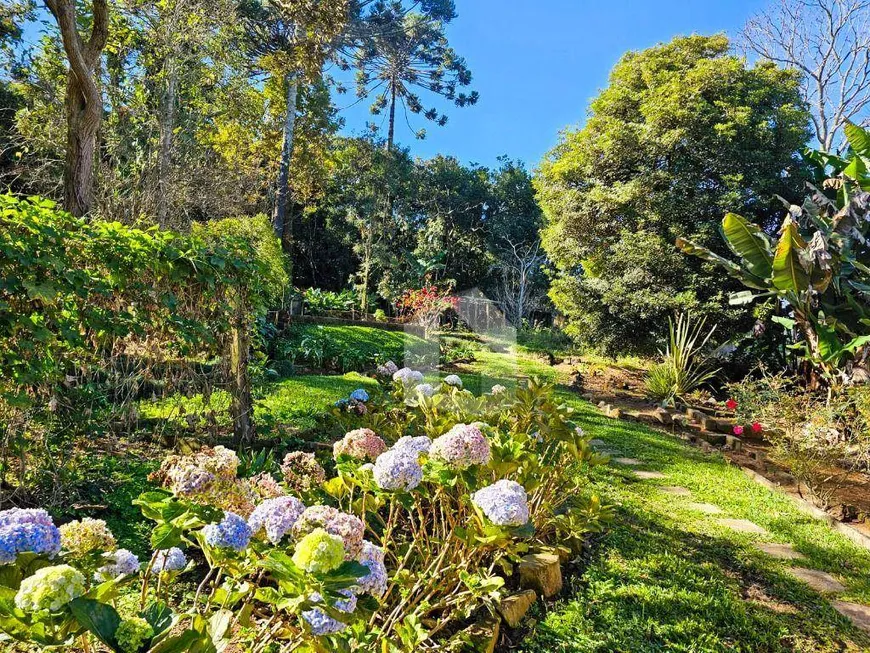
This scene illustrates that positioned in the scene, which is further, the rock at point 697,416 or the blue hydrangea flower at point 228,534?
the rock at point 697,416

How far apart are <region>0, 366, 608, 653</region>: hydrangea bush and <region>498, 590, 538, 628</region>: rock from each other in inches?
3.6

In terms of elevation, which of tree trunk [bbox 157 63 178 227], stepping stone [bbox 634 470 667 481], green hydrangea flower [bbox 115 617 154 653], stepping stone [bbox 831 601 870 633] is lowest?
stepping stone [bbox 831 601 870 633]

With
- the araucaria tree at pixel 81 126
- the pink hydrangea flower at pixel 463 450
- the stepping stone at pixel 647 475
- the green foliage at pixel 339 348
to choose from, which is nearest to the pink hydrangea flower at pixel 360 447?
the pink hydrangea flower at pixel 463 450

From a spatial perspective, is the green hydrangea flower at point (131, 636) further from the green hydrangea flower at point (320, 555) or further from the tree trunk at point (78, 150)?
the tree trunk at point (78, 150)

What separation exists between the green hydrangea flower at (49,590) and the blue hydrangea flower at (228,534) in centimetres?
29

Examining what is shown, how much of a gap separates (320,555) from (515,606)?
143 centimetres

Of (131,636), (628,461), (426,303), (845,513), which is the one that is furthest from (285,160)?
(131,636)

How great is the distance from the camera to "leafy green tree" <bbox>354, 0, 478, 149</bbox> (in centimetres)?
1919

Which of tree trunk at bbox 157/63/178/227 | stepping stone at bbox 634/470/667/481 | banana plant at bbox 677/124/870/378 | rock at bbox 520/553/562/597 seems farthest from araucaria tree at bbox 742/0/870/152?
rock at bbox 520/553/562/597

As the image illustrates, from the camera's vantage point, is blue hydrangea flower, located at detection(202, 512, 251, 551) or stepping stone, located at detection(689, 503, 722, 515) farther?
stepping stone, located at detection(689, 503, 722, 515)

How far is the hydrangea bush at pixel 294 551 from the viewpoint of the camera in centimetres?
80

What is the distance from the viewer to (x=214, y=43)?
336 inches

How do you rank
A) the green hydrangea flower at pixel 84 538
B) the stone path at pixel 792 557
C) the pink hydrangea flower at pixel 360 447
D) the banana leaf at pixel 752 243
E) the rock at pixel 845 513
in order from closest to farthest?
the green hydrangea flower at pixel 84 538
the pink hydrangea flower at pixel 360 447
the stone path at pixel 792 557
the rock at pixel 845 513
the banana leaf at pixel 752 243

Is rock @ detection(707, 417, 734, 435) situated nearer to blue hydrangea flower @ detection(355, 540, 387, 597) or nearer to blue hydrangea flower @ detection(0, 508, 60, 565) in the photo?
blue hydrangea flower @ detection(355, 540, 387, 597)
